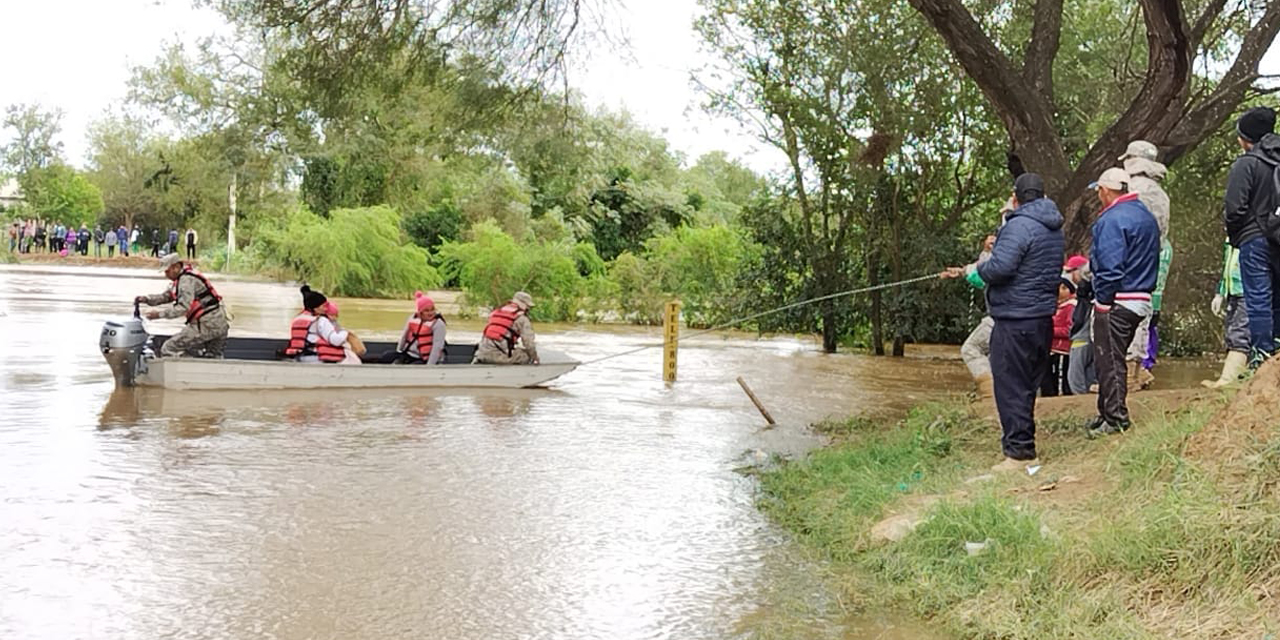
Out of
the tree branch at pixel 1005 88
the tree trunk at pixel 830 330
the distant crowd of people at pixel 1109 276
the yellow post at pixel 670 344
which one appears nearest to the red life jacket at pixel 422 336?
the yellow post at pixel 670 344

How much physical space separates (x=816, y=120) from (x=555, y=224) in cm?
2633

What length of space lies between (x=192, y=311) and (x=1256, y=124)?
11.4m

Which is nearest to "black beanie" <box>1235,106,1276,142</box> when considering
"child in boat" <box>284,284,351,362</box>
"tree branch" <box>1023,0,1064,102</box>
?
"tree branch" <box>1023,0,1064,102</box>

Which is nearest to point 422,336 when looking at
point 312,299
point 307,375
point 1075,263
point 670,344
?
point 312,299

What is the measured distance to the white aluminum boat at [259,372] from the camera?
46.0ft

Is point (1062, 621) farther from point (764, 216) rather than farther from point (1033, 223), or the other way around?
Result: point (764, 216)

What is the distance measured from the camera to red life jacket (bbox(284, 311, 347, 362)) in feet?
49.3

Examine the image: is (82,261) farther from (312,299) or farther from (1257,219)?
(1257,219)

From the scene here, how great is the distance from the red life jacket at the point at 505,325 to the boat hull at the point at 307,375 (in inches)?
18.7

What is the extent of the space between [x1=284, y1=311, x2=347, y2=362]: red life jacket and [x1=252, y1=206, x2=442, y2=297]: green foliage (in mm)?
21047

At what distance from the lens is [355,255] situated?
36219 millimetres

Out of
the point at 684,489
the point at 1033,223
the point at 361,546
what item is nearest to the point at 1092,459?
the point at 1033,223

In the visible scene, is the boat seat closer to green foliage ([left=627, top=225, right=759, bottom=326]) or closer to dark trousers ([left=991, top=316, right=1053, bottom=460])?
dark trousers ([left=991, top=316, right=1053, bottom=460])

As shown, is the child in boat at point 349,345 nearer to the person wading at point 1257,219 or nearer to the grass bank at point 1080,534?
the grass bank at point 1080,534
